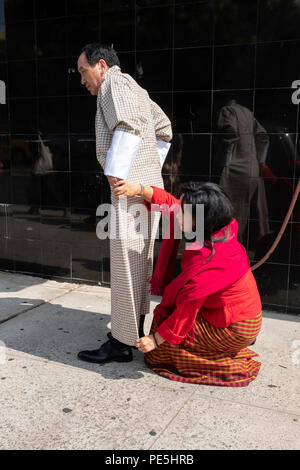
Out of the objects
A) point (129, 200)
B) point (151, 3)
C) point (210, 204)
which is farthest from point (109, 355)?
point (151, 3)

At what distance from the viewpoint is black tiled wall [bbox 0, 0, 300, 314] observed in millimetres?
3500

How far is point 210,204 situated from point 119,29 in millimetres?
2177

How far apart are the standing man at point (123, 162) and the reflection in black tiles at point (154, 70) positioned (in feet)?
3.12

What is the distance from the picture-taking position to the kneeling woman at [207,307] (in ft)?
7.91

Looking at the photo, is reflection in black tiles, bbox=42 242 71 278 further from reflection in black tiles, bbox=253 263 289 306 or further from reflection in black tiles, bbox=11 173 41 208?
reflection in black tiles, bbox=253 263 289 306

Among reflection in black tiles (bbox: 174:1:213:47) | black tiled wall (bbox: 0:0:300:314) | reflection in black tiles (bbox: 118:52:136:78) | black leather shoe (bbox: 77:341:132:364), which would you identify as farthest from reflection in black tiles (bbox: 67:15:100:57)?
black leather shoe (bbox: 77:341:132:364)

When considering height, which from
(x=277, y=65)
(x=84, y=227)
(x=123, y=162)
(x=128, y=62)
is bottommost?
(x=84, y=227)

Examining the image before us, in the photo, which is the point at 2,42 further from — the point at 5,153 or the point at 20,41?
the point at 5,153

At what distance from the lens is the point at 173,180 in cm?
388

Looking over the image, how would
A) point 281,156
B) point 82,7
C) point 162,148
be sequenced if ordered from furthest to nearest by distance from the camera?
point 82,7 → point 281,156 → point 162,148

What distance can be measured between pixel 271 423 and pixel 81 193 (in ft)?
8.50

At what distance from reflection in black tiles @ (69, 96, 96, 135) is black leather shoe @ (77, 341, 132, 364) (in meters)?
1.97

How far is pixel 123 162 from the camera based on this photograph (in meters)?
2.47
